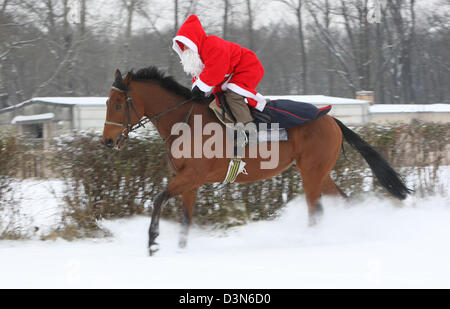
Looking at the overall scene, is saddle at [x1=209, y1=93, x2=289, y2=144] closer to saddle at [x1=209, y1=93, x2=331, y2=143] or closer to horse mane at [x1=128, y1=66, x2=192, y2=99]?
saddle at [x1=209, y1=93, x2=331, y2=143]

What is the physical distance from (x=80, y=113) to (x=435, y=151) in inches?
415

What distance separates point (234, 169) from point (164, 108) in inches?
41.6

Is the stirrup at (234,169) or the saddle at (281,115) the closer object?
the stirrup at (234,169)

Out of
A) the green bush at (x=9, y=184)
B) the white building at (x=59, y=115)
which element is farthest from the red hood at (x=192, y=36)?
the white building at (x=59, y=115)

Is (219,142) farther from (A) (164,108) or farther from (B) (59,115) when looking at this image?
(B) (59,115)

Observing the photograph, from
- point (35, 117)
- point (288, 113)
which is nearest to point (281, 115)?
point (288, 113)

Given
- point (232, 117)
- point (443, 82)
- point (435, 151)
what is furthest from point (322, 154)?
point (443, 82)

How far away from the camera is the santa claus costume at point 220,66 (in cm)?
514

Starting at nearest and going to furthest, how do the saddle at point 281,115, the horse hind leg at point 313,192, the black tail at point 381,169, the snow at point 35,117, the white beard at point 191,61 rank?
1. the white beard at point 191,61
2. the saddle at point 281,115
3. the horse hind leg at point 313,192
4. the black tail at point 381,169
5. the snow at point 35,117

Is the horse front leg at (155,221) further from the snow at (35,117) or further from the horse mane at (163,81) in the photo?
the snow at (35,117)

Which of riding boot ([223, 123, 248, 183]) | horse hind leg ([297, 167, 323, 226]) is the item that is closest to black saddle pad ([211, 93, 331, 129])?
riding boot ([223, 123, 248, 183])

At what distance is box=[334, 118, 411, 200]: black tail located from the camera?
20.2ft

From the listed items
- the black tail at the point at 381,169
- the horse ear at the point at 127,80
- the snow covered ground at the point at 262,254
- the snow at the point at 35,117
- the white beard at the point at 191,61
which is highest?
the white beard at the point at 191,61

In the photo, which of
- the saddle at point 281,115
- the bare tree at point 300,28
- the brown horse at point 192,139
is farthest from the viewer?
the bare tree at point 300,28
